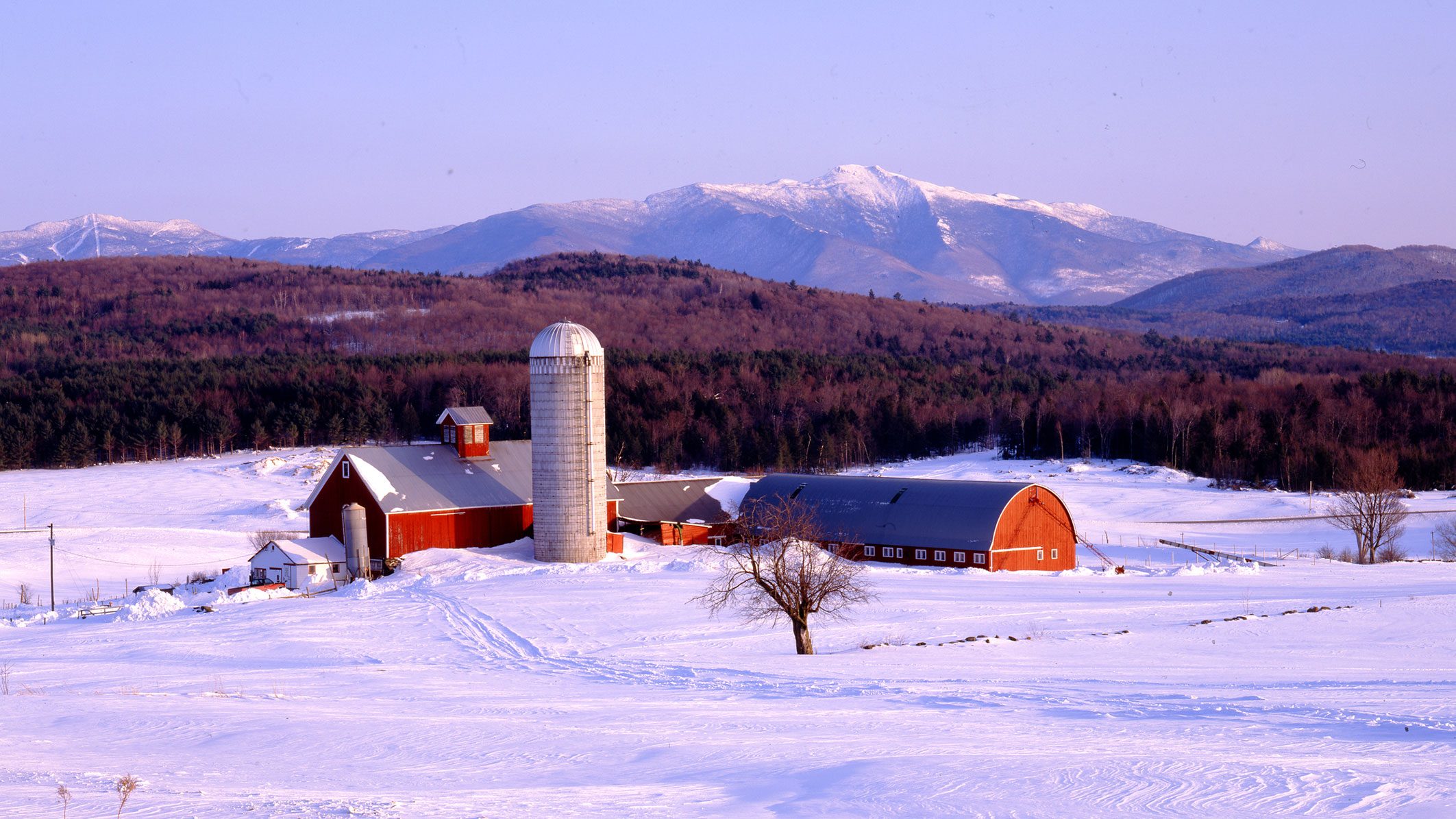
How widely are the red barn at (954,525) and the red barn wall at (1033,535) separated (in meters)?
0.03

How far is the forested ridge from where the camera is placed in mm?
98750

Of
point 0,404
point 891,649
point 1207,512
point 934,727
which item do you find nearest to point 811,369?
point 1207,512

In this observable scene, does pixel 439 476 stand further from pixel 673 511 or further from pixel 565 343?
pixel 673 511

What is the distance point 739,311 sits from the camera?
191375 millimetres

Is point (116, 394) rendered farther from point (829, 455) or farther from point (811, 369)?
point (811, 369)

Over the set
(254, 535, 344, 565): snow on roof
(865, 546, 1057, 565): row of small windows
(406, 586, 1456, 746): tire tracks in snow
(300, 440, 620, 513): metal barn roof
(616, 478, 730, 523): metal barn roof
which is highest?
(300, 440, 620, 513): metal barn roof

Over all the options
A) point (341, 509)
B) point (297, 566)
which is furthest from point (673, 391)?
point (297, 566)

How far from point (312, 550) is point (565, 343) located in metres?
12.3

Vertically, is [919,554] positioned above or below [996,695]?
below

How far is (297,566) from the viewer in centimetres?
4525

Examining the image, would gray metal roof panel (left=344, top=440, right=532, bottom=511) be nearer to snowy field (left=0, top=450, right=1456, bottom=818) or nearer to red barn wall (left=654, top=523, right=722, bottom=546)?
snowy field (left=0, top=450, right=1456, bottom=818)

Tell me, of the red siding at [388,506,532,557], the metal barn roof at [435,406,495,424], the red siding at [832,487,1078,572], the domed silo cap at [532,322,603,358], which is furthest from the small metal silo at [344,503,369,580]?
the red siding at [832,487,1078,572]

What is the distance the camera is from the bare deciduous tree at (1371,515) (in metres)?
56.9

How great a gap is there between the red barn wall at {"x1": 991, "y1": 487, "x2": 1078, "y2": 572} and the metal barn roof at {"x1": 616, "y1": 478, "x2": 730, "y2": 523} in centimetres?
1360
